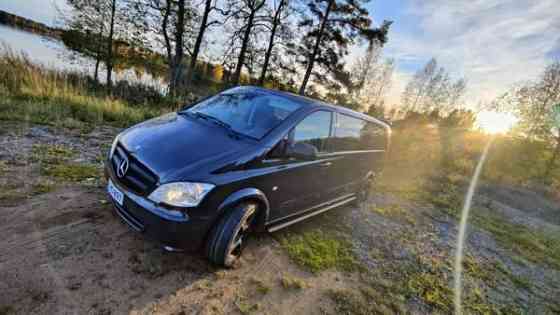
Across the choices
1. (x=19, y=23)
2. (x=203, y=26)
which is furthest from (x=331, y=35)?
(x=19, y=23)

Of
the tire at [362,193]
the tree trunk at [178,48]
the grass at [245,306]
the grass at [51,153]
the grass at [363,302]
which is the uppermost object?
the tree trunk at [178,48]

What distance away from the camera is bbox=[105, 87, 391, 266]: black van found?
186 cm

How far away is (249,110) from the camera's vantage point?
284cm

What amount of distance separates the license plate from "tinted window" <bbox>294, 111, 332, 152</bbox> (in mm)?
1708

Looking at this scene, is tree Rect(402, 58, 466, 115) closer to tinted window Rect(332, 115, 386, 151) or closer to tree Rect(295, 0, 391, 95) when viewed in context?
tree Rect(295, 0, 391, 95)

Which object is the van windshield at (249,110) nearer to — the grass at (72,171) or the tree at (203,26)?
the grass at (72,171)

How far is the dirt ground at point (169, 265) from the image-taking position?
5.91 ft

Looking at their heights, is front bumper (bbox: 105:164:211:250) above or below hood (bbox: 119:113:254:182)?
below

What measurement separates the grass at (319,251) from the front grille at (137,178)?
1.74 meters

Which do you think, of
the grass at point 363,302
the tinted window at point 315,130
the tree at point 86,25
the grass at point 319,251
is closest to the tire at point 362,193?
the grass at point 319,251

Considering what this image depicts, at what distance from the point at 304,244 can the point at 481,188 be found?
9549 millimetres

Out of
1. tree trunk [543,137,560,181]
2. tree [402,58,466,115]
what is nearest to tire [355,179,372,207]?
tree trunk [543,137,560,181]

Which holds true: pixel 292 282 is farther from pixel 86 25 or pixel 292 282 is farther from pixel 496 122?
pixel 496 122

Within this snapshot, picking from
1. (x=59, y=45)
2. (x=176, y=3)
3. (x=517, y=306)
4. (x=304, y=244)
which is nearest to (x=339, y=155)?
(x=304, y=244)
